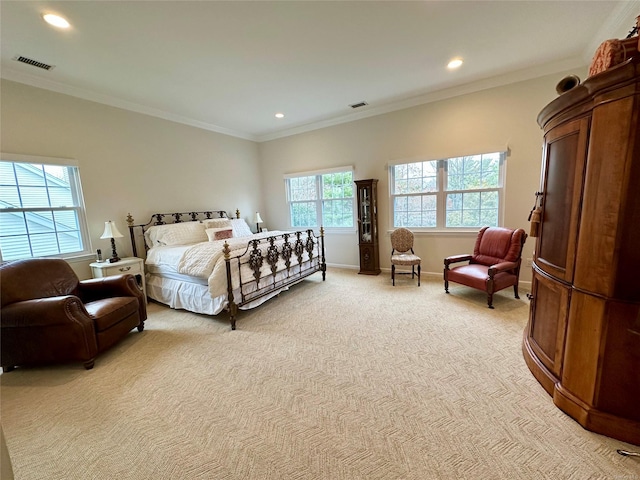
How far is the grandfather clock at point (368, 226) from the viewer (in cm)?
492

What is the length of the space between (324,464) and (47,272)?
3.24 m

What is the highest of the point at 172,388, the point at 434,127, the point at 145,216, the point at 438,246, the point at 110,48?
the point at 110,48

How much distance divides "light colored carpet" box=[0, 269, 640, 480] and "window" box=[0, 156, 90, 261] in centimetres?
165

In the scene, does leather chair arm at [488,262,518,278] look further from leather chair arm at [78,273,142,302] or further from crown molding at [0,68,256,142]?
crown molding at [0,68,256,142]

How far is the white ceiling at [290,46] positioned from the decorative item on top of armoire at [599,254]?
5.32 ft

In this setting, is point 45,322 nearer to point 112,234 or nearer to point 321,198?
point 112,234

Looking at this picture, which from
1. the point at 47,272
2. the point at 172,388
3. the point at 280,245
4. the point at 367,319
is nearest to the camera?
the point at 172,388

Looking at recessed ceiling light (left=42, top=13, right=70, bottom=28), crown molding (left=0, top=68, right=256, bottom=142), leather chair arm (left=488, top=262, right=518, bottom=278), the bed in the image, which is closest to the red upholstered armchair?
leather chair arm (left=488, top=262, right=518, bottom=278)

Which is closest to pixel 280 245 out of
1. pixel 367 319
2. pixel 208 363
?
pixel 367 319

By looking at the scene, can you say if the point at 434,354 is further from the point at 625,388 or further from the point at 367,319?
the point at 625,388

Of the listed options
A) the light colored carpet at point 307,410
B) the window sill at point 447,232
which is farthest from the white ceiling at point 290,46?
the light colored carpet at point 307,410

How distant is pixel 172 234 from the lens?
167 inches

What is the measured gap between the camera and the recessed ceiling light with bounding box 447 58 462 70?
3.31m

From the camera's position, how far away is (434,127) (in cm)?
441
